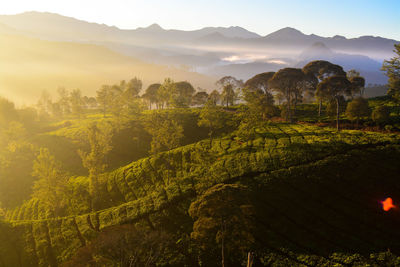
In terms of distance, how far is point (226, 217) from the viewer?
2834 cm

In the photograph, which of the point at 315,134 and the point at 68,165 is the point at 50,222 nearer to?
the point at 68,165

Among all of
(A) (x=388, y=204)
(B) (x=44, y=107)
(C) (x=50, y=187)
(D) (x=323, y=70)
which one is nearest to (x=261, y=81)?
(D) (x=323, y=70)

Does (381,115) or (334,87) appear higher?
(334,87)

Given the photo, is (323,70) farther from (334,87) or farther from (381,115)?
(381,115)

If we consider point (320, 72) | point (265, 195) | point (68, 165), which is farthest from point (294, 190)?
point (320, 72)

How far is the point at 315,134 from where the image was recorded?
56125 millimetres

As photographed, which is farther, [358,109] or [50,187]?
[358,109]

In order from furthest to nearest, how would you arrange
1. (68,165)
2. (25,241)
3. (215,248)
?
1. (68,165)
2. (25,241)
3. (215,248)

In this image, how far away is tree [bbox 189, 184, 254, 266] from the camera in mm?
28484

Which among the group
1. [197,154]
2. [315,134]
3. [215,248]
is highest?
[315,134]

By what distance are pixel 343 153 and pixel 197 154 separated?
3148 cm

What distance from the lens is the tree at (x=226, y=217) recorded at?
2848cm

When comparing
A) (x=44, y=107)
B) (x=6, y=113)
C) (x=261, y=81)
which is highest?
(x=261, y=81)

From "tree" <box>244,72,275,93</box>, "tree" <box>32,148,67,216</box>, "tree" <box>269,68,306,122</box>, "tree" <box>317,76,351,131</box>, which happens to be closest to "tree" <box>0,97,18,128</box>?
"tree" <box>32,148,67,216</box>
